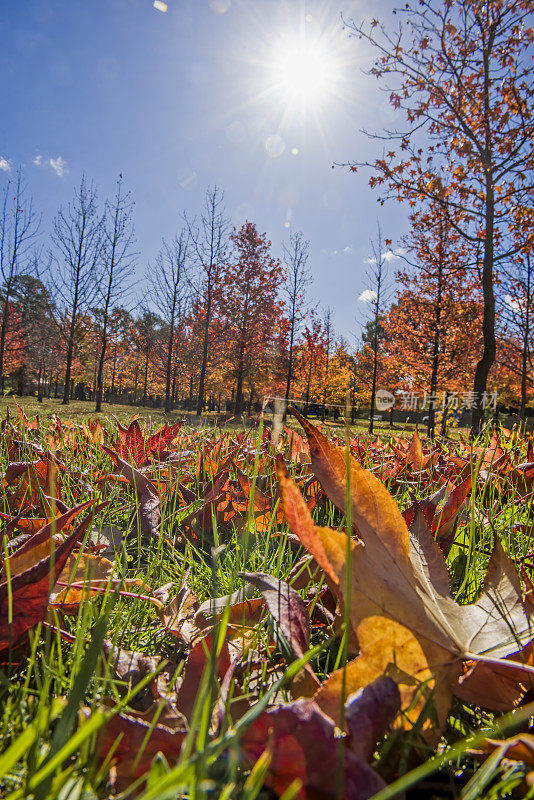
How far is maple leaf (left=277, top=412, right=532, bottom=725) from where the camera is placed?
0.48m

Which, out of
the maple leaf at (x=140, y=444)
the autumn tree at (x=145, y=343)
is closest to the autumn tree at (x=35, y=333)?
the autumn tree at (x=145, y=343)

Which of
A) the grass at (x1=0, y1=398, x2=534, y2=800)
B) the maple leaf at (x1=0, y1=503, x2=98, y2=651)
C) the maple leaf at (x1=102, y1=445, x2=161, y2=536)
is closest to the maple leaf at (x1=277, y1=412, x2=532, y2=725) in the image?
the grass at (x1=0, y1=398, x2=534, y2=800)

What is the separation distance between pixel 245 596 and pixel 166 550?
0.44m

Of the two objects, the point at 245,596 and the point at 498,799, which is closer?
the point at 498,799

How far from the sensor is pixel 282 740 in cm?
38

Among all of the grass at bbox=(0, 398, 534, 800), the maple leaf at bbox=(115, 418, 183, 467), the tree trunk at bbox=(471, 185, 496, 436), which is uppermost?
the tree trunk at bbox=(471, 185, 496, 436)

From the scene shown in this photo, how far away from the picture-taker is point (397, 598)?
0.53 meters

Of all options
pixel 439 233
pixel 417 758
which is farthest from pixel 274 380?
pixel 417 758

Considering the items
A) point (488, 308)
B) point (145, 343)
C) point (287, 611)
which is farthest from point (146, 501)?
point (145, 343)

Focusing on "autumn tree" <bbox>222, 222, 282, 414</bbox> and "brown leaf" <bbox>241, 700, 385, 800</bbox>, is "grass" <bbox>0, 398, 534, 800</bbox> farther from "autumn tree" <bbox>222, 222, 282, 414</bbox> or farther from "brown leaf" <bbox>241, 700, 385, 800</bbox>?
"autumn tree" <bbox>222, 222, 282, 414</bbox>

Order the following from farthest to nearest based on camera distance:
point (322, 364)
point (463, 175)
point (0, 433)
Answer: point (322, 364) → point (463, 175) → point (0, 433)

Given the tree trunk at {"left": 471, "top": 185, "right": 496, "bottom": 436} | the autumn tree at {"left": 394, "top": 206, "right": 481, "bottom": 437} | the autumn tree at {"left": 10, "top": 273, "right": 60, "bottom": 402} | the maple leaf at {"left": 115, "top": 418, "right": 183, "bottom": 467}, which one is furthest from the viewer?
the autumn tree at {"left": 10, "top": 273, "right": 60, "bottom": 402}

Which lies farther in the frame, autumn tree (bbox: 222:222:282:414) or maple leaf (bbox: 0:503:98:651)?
autumn tree (bbox: 222:222:282:414)

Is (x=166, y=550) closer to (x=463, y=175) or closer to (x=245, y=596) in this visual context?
(x=245, y=596)
